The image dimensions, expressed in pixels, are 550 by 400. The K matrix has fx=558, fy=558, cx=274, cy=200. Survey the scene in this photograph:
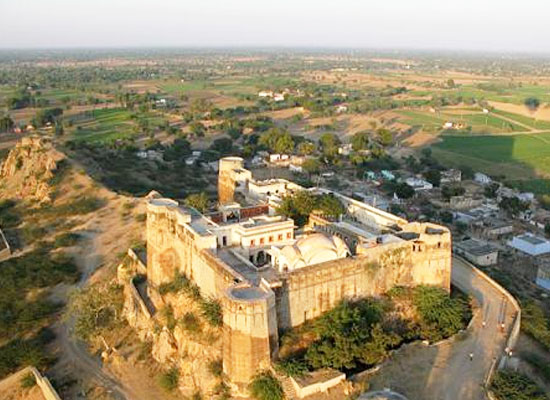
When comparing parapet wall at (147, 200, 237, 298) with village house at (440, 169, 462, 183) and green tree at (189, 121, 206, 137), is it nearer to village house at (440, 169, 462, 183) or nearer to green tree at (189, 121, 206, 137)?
village house at (440, 169, 462, 183)

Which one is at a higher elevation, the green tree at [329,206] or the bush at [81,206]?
the green tree at [329,206]

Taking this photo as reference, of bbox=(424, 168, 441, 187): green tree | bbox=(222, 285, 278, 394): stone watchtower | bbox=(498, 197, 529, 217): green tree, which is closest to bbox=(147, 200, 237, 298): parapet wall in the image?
bbox=(222, 285, 278, 394): stone watchtower

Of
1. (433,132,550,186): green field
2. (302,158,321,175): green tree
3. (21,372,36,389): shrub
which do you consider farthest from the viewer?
(433,132,550,186): green field

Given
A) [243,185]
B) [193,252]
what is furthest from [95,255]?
[193,252]

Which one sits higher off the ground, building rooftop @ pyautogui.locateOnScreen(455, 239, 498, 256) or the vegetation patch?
the vegetation patch

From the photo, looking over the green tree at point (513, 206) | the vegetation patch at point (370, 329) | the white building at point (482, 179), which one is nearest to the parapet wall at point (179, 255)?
the vegetation patch at point (370, 329)

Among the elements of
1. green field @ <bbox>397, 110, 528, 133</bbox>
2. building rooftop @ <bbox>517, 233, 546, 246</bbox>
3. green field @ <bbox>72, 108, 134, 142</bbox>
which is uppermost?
green field @ <bbox>72, 108, 134, 142</bbox>

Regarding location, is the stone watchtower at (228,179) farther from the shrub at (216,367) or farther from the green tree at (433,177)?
the green tree at (433,177)
